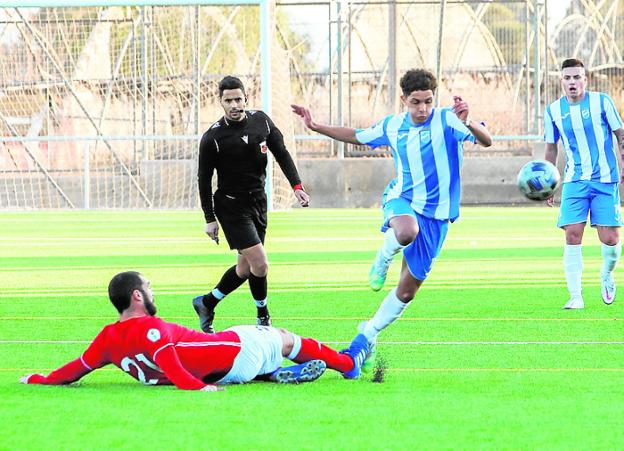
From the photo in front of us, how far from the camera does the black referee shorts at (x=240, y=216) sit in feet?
30.6

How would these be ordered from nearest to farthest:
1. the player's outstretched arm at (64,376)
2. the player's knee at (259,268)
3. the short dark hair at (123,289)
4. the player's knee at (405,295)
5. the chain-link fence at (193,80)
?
the short dark hair at (123,289), the player's outstretched arm at (64,376), the player's knee at (405,295), the player's knee at (259,268), the chain-link fence at (193,80)

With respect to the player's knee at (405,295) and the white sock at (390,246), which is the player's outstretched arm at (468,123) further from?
the player's knee at (405,295)

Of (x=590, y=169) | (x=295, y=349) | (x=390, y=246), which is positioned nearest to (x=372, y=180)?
(x=590, y=169)

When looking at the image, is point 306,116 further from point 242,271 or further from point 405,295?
point 242,271

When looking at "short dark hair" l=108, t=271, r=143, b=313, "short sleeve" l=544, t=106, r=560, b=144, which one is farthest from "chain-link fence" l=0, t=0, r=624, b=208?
"short dark hair" l=108, t=271, r=143, b=313

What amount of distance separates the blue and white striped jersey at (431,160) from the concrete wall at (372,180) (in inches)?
908

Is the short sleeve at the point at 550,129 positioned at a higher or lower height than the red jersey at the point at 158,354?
higher

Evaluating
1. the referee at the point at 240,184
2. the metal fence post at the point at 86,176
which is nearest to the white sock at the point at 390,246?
the referee at the point at 240,184

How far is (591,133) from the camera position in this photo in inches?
413

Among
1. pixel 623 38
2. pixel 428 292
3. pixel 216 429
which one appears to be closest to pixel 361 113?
pixel 623 38

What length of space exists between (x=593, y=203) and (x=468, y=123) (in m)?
3.35

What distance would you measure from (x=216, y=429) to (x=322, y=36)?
3342 cm

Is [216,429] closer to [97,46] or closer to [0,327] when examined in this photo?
[0,327]

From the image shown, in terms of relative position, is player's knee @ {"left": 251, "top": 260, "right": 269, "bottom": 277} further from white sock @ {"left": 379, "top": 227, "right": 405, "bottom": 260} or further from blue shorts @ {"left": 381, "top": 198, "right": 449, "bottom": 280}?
blue shorts @ {"left": 381, "top": 198, "right": 449, "bottom": 280}
